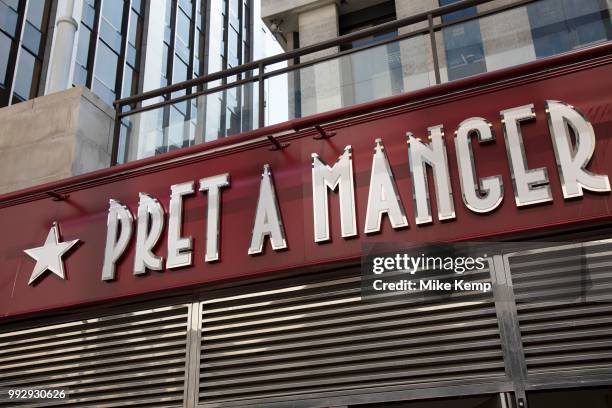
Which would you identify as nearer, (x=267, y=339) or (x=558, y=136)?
(x=558, y=136)

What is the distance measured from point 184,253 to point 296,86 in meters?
2.27

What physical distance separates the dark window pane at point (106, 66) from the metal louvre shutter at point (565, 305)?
2321cm

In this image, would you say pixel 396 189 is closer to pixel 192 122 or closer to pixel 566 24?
pixel 566 24

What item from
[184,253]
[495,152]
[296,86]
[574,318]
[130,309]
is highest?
[296,86]

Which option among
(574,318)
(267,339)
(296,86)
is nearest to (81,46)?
(296,86)

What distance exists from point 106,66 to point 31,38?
3.60 metres

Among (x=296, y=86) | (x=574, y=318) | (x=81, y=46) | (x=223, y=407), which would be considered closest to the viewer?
(x=574, y=318)

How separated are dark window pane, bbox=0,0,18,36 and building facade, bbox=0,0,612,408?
16.6 metres

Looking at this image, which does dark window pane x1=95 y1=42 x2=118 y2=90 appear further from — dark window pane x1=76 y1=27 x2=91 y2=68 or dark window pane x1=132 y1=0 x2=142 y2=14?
dark window pane x1=132 y1=0 x2=142 y2=14

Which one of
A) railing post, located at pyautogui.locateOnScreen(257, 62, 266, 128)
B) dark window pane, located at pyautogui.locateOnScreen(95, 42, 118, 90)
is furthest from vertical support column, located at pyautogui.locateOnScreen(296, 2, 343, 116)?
dark window pane, located at pyautogui.locateOnScreen(95, 42, 118, 90)

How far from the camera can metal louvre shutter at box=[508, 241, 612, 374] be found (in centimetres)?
471

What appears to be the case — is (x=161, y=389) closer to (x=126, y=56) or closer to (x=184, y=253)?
(x=184, y=253)

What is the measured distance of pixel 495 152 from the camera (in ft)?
17.8

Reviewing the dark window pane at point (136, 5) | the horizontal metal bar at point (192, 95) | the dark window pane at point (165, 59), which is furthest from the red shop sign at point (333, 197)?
the dark window pane at point (165, 59)
